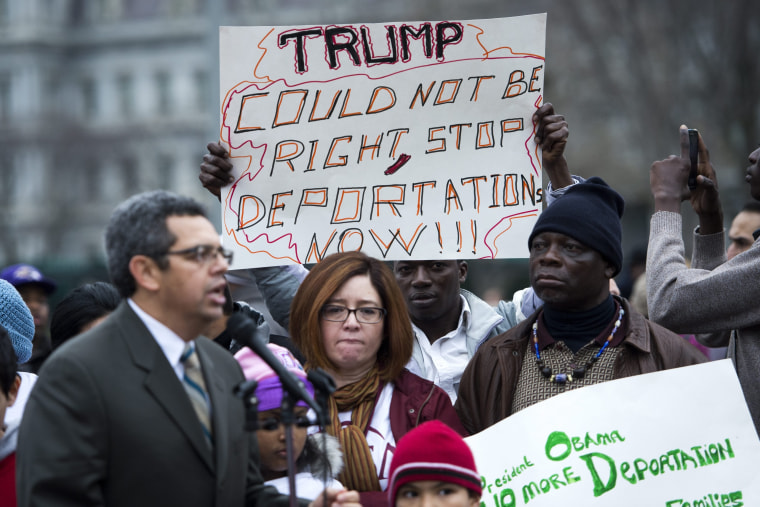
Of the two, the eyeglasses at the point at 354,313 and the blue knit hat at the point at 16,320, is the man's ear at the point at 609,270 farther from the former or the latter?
the blue knit hat at the point at 16,320

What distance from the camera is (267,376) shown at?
12.9 ft

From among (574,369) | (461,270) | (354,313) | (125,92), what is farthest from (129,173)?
(574,369)

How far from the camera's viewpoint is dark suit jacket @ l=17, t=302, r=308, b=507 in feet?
10.0

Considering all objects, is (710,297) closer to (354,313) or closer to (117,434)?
(354,313)

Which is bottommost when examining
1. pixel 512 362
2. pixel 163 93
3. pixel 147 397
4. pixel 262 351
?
pixel 147 397

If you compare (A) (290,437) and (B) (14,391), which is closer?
(A) (290,437)

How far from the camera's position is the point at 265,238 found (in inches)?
198

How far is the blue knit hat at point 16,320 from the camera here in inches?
187

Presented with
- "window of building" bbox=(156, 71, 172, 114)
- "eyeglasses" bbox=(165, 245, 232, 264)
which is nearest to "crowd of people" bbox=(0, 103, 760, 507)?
"eyeglasses" bbox=(165, 245, 232, 264)

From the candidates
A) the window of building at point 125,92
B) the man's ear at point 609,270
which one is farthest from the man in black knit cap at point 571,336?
the window of building at point 125,92

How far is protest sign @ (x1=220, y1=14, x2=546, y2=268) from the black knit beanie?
531mm

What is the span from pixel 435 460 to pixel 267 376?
0.70 m

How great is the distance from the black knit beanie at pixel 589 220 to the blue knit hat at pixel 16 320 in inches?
86.4

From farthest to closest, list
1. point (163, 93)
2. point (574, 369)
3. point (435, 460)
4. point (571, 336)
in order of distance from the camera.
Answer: point (163, 93), point (571, 336), point (574, 369), point (435, 460)
